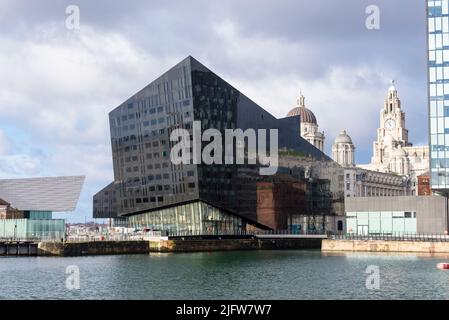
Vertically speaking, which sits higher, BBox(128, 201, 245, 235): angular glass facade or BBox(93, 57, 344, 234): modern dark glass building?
BBox(93, 57, 344, 234): modern dark glass building

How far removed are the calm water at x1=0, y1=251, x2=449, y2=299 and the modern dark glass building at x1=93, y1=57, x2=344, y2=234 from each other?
36.3 meters

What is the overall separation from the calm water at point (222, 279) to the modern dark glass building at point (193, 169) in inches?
1428

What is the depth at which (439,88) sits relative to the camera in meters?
111

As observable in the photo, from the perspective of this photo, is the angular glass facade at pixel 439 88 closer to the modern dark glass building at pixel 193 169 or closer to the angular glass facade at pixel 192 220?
the modern dark glass building at pixel 193 169

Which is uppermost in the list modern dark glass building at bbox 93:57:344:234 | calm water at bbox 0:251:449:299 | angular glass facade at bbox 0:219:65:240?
modern dark glass building at bbox 93:57:344:234

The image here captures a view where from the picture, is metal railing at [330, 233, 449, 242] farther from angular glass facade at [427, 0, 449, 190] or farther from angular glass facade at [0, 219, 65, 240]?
→ angular glass facade at [0, 219, 65, 240]

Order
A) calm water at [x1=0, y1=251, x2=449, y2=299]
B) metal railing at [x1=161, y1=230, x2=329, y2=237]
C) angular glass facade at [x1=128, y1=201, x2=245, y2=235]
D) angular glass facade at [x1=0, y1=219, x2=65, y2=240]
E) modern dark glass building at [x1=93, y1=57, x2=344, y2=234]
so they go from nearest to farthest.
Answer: calm water at [x1=0, y1=251, x2=449, y2=299] → angular glass facade at [x1=0, y1=219, x2=65, y2=240] → modern dark glass building at [x1=93, y1=57, x2=344, y2=234] → metal railing at [x1=161, y1=230, x2=329, y2=237] → angular glass facade at [x1=128, y1=201, x2=245, y2=235]

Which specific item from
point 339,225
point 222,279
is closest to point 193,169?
point 339,225

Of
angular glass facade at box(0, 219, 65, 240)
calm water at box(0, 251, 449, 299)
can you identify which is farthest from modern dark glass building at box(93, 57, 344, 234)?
calm water at box(0, 251, 449, 299)

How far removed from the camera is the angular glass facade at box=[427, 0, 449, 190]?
110812 mm

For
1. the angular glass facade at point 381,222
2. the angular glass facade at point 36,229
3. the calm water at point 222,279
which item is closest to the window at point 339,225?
the angular glass facade at point 381,222

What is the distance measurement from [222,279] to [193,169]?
2339 inches

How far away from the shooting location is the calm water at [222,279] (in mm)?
55000
